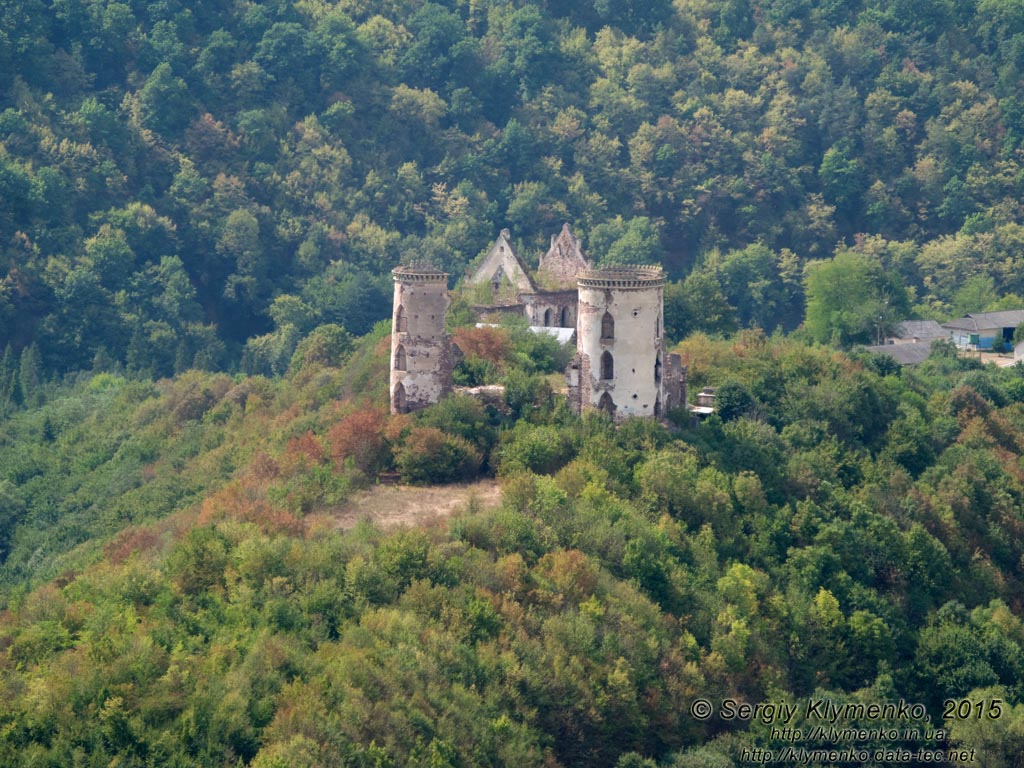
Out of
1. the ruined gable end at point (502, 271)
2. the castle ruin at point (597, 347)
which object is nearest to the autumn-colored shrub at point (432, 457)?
the castle ruin at point (597, 347)

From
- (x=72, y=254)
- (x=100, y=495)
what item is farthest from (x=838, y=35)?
(x=100, y=495)

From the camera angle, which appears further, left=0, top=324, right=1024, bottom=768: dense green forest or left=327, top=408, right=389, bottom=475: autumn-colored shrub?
left=327, top=408, right=389, bottom=475: autumn-colored shrub

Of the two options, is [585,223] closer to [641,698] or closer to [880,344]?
[880,344]

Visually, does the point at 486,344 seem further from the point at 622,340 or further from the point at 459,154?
the point at 459,154

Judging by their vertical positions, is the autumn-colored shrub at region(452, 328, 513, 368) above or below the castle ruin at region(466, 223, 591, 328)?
below

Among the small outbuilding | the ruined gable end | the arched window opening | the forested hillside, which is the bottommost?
the small outbuilding

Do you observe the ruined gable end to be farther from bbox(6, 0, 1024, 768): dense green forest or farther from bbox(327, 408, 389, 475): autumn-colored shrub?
bbox(327, 408, 389, 475): autumn-colored shrub

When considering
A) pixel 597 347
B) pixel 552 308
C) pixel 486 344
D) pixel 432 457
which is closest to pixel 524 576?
pixel 432 457

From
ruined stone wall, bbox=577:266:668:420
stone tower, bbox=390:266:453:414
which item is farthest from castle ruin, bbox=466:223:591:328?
ruined stone wall, bbox=577:266:668:420

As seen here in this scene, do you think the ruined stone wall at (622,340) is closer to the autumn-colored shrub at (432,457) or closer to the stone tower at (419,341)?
the autumn-colored shrub at (432,457)
